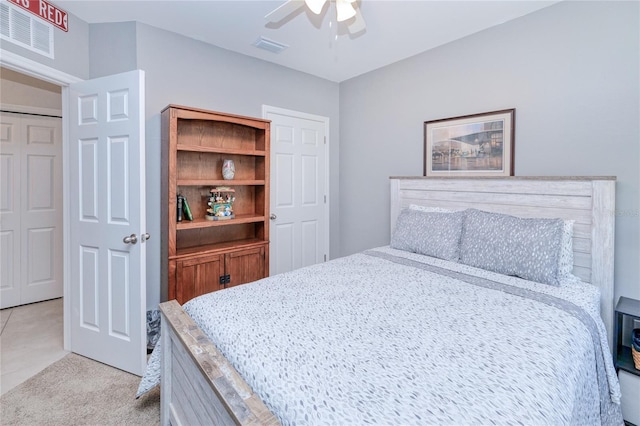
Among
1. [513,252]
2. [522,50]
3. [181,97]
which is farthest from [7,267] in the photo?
[522,50]

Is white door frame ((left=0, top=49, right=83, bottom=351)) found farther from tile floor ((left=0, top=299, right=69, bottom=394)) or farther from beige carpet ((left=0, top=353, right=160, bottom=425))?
beige carpet ((left=0, top=353, right=160, bottom=425))

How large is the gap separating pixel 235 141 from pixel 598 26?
2.97 metres

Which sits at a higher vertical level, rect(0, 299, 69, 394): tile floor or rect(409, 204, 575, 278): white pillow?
rect(409, 204, 575, 278): white pillow

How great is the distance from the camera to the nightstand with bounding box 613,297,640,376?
5.99ft

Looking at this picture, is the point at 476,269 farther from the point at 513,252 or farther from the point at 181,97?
the point at 181,97

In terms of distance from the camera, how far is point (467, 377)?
1.01 meters

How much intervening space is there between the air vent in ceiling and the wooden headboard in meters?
2.00

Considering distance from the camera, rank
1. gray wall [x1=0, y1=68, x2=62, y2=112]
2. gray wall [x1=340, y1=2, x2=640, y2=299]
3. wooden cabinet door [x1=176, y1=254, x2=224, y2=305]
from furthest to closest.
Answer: gray wall [x1=0, y1=68, x2=62, y2=112] < wooden cabinet door [x1=176, y1=254, x2=224, y2=305] < gray wall [x1=340, y1=2, x2=640, y2=299]

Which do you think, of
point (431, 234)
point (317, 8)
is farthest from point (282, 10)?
point (431, 234)

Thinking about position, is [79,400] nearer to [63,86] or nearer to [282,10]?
[63,86]

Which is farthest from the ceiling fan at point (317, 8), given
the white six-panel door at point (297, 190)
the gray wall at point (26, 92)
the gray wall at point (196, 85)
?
the gray wall at point (26, 92)

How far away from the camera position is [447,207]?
2.87 meters

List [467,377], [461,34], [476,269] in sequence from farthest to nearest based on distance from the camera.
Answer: [461,34] < [476,269] < [467,377]

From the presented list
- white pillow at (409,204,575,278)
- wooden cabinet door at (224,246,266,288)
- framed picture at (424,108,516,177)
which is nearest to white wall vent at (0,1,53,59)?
wooden cabinet door at (224,246,266,288)
